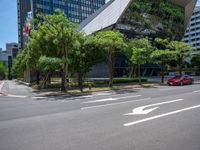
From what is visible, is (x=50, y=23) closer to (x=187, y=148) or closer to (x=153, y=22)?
(x=187, y=148)

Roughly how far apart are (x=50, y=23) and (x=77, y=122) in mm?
17284

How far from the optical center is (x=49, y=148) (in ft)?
18.1

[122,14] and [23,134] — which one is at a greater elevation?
[122,14]

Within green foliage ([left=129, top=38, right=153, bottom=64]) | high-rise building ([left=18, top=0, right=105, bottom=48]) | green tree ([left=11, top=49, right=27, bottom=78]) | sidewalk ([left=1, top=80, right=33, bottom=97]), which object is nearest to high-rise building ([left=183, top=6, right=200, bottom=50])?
high-rise building ([left=18, top=0, right=105, bottom=48])

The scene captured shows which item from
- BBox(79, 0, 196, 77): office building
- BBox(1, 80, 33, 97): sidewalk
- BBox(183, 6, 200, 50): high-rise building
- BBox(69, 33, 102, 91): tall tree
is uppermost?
BBox(183, 6, 200, 50): high-rise building

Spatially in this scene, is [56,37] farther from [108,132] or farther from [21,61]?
[21,61]

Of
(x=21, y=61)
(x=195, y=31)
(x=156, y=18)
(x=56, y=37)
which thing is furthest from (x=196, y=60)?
(x=195, y=31)

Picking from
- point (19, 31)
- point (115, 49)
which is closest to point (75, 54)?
point (115, 49)

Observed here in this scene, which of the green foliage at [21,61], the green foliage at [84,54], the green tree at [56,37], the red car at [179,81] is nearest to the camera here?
the green tree at [56,37]

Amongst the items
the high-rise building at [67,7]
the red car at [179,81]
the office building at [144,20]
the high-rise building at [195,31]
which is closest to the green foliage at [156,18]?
the office building at [144,20]

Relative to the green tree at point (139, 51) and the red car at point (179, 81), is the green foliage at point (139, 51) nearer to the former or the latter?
the green tree at point (139, 51)

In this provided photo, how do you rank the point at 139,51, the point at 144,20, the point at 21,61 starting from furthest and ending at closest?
the point at 144,20 → the point at 21,61 → the point at 139,51

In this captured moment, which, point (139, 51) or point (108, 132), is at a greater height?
point (139, 51)

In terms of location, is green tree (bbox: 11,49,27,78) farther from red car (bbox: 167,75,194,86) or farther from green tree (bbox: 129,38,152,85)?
red car (bbox: 167,75,194,86)
